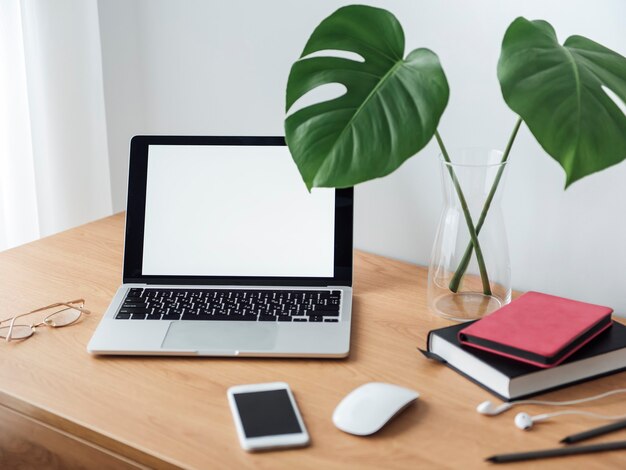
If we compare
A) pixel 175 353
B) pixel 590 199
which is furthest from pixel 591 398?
pixel 175 353

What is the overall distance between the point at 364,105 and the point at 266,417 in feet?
1.22

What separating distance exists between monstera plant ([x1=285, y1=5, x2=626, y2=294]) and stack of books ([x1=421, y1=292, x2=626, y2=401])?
229 millimetres

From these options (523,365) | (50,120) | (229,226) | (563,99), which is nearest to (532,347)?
(523,365)

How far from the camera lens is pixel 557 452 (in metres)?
0.82

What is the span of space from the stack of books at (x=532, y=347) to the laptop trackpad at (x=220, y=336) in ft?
0.69

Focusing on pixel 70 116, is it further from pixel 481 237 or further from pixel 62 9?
pixel 481 237

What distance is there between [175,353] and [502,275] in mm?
465

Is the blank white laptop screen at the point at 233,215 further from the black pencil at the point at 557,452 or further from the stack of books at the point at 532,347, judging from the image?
the black pencil at the point at 557,452

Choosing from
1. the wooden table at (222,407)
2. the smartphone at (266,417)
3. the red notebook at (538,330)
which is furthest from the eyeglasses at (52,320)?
the red notebook at (538,330)

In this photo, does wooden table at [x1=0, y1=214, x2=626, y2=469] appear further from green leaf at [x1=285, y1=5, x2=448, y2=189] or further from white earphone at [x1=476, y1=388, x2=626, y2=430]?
green leaf at [x1=285, y1=5, x2=448, y2=189]

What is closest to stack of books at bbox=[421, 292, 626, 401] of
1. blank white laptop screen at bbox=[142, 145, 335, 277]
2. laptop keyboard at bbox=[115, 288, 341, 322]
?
laptop keyboard at bbox=[115, 288, 341, 322]

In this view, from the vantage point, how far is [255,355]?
1.02m

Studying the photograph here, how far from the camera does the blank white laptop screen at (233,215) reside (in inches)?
47.7

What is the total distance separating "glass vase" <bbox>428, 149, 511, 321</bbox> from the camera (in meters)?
1.09
